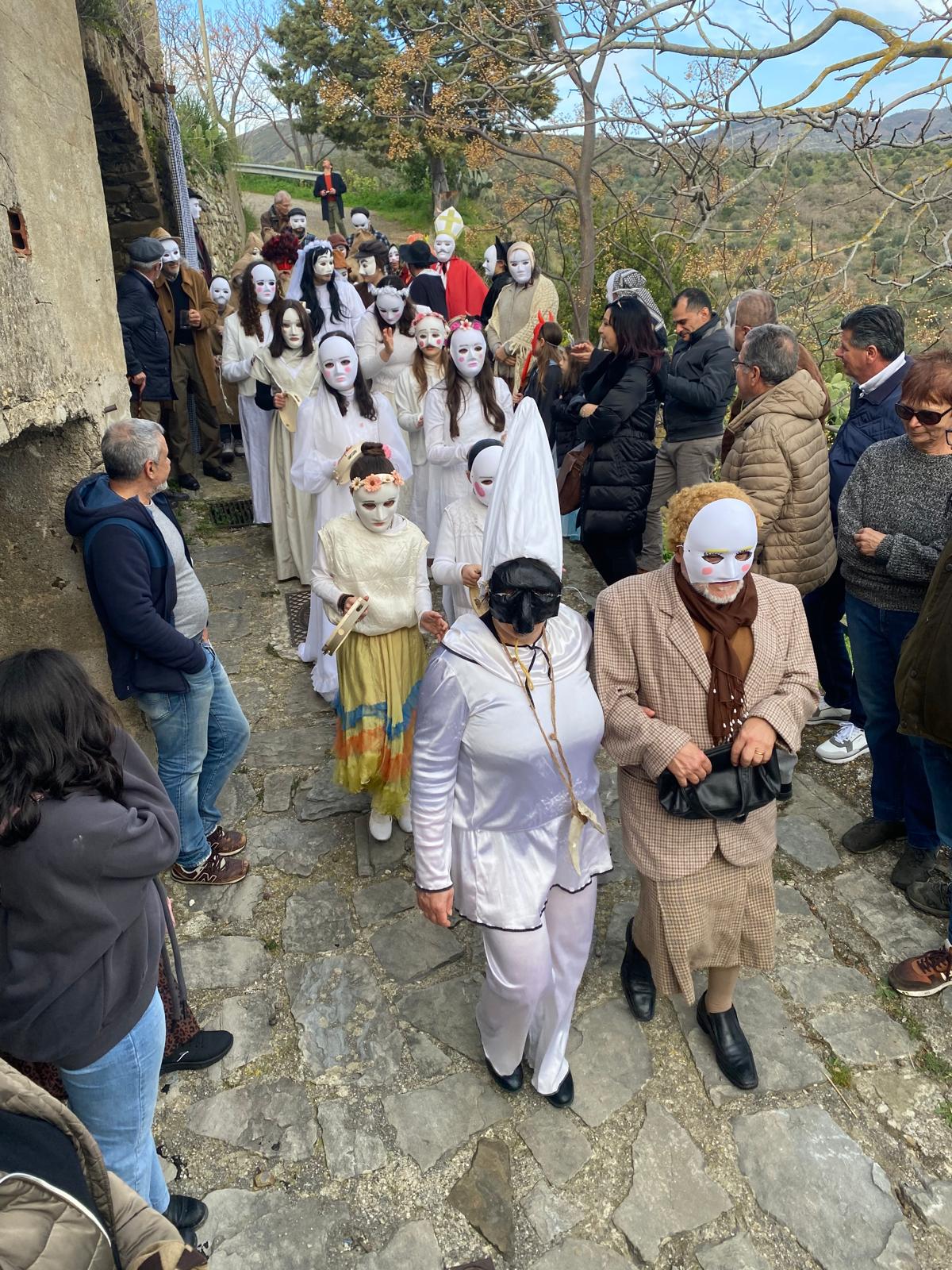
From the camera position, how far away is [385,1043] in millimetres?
2996

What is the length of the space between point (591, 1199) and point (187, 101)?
16520 millimetres

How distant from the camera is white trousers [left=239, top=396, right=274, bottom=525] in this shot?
23.4 ft

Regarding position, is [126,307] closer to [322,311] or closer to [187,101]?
[322,311]

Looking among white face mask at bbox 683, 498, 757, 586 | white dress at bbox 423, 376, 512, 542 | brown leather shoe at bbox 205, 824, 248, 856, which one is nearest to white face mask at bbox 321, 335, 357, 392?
white dress at bbox 423, 376, 512, 542

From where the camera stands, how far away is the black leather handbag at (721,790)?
2.53 metres

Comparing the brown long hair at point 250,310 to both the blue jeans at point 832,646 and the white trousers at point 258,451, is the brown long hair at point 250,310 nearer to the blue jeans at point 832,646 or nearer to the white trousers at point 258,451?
the white trousers at point 258,451

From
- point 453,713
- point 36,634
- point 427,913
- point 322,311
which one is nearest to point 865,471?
point 453,713

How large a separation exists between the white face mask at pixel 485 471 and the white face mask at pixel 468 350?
1.32 m

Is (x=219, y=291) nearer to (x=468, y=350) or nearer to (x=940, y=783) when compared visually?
(x=468, y=350)

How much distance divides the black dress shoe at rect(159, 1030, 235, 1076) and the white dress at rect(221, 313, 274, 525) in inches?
191

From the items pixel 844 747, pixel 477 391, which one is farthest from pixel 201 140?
pixel 844 747

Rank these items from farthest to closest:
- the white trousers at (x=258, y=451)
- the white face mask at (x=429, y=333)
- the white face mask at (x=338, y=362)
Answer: the white trousers at (x=258, y=451) < the white face mask at (x=429, y=333) < the white face mask at (x=338, y=362)

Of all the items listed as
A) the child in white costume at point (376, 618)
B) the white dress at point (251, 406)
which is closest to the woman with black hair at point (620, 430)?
the child in white costume at point (376, 618)

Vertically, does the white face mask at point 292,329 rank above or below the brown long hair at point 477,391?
above
